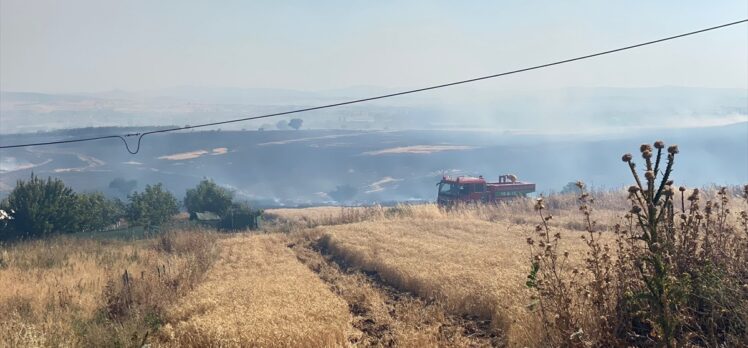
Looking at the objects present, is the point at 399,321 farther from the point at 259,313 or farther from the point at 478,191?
the point at 478,191

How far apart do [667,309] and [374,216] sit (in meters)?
28.9

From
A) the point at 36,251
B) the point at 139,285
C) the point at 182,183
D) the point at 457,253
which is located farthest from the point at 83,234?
the point at 182,183

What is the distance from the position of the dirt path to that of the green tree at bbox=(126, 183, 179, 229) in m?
21.7

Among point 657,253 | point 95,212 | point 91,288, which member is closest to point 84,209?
point 95,212

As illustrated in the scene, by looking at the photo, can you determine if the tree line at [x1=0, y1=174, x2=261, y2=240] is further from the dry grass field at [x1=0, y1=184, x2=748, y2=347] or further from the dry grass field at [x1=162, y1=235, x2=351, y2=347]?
the dry grass field at [x1=162, y1=235, x2=351, y2=347]

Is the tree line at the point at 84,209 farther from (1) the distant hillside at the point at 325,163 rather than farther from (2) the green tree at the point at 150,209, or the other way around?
→ (1) the distant hillside at the point at 325,163

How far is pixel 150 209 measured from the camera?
116ft

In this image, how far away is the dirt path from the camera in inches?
357

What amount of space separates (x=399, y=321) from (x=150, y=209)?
2841cm

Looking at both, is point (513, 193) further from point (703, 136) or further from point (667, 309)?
point (703, 136)

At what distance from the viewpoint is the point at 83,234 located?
2891cm

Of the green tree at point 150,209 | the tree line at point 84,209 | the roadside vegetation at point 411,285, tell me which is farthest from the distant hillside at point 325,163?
the roadside vegetation at point 411,285

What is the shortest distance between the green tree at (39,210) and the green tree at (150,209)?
4515 mm

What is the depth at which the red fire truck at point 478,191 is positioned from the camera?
→ 37.1 meters
